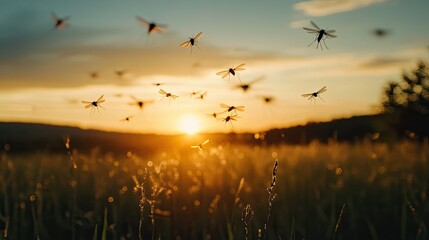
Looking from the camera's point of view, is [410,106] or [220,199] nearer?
[220,199]

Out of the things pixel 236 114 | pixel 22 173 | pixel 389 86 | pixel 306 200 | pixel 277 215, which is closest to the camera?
pixel 236 114

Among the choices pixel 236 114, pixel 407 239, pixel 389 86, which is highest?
pixel 389 86

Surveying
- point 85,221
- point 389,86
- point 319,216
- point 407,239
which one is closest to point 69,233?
point 85,221

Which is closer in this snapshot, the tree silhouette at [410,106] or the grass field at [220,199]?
the grass field at [220,199]

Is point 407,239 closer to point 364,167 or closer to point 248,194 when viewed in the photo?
point 248,194
